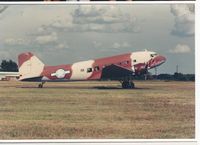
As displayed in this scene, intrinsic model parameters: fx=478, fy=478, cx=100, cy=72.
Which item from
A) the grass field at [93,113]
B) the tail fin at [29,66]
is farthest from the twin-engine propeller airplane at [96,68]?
the grass field at [93,113]

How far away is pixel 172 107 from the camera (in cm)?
770

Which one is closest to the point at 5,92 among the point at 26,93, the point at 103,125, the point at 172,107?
the point at 26,93

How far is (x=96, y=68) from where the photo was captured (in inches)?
308

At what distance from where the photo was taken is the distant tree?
25.0 feet

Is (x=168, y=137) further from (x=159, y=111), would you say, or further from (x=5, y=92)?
(x=5, y=92)

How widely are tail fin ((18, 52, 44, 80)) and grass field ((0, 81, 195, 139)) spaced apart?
0.71 feet

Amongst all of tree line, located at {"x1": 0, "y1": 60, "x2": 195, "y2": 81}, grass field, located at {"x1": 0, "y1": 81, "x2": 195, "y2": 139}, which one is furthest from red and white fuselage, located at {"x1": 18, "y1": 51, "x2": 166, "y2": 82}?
grass field, located at {"x1": 0, "y1": 81, "x2": 195, "y2": 139}

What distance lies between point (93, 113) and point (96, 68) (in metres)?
0.76

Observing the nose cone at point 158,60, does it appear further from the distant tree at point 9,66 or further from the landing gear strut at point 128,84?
the distant tree at point 9,66

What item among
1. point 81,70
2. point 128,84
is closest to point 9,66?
point 81,70

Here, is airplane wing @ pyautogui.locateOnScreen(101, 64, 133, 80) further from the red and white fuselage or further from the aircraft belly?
the aircraft belly

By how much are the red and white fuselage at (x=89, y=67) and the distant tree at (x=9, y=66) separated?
0.31 ft

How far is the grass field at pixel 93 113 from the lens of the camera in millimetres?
7539

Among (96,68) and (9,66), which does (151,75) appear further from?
(9,66)
